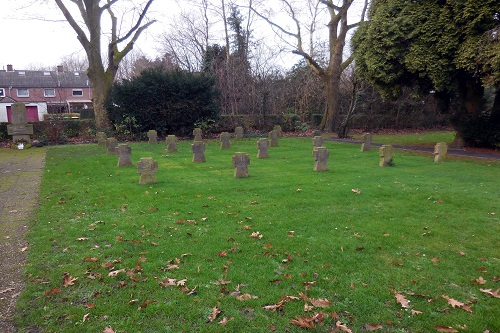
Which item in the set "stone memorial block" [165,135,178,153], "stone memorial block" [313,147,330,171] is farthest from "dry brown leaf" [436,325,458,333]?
"stone memorial block" [165,135,178,153]

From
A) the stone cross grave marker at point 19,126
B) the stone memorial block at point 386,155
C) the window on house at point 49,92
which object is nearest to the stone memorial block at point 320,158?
the stone memorial block at point 386,155

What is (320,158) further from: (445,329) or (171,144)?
(445,329)

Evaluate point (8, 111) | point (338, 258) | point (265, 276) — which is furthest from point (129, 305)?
point (8, 111)

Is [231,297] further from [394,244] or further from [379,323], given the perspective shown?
[394,244]

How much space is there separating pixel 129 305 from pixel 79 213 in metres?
4.03

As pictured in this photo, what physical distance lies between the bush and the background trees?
1082 centimetres

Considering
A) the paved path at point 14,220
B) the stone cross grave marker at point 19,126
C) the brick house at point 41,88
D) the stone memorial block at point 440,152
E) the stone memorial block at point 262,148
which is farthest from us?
the brick house at point 41,88

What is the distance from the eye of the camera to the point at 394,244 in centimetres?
558

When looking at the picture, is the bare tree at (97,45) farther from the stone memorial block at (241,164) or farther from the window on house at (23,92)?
the window on house at (23,92)

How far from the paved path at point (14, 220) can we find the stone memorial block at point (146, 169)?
249cm

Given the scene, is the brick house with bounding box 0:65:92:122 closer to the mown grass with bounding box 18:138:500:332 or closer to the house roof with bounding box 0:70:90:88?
the house roof with bounding box 0:70:90:88

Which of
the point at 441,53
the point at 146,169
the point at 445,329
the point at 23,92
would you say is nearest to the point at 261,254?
the point at 445,329

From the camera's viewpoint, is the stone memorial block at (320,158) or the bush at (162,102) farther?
the bush at (162,102)

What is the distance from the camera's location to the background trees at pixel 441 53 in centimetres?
1407
